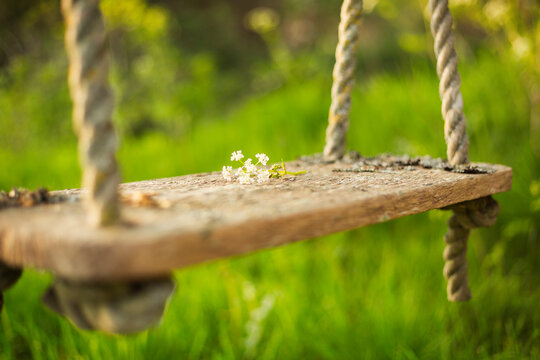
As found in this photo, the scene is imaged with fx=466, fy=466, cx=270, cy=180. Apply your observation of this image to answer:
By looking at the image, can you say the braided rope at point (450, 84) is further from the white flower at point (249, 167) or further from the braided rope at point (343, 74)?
the white flower at point (249, 167)

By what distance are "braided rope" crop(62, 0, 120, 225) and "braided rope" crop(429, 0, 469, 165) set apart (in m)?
0.61

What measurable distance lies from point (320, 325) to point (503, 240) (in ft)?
2.34

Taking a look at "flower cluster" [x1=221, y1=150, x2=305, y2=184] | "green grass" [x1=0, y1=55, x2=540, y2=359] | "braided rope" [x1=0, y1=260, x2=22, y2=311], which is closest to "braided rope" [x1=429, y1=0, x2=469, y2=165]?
"flower cluster" [x1=221, y1=150, x2=305, y2=184]

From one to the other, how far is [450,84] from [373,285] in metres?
0.92

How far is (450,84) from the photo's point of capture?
33.2 inches

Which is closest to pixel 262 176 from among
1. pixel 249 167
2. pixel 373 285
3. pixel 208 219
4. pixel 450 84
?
pixel 249 167

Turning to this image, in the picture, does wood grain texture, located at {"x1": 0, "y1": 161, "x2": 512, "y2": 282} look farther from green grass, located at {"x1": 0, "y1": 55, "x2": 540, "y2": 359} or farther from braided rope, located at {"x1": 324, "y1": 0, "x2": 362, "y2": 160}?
green grass, located at {"x1": 0, "y1": 55, "x2": 540, "y2": 359}

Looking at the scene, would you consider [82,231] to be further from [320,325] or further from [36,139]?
[36,139]

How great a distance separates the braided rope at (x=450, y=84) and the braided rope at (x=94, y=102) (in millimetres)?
615

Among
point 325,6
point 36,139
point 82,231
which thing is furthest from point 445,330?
point 325,6

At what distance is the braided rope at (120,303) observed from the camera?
0.43m

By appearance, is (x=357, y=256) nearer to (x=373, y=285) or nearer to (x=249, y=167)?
(x=373, y=285)

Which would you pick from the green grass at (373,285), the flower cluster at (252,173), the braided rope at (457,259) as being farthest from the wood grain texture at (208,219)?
the green grass at (373,285)

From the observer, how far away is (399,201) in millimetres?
618
